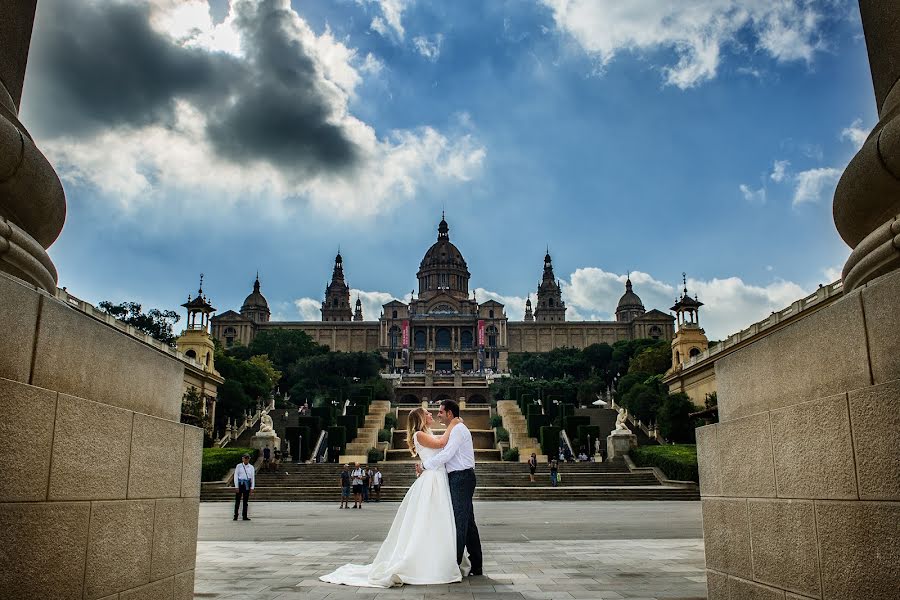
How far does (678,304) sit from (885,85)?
64.5m

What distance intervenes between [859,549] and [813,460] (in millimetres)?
626

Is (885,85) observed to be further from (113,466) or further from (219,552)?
(219,552)

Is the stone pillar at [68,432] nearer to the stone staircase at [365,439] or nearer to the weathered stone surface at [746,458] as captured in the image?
the weathered stone surface at [746,458]

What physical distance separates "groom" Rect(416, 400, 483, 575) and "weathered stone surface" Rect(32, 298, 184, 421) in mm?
3384

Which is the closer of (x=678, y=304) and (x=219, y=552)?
(x=219, y=552)

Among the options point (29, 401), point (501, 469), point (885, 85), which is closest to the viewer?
point (29, 401)

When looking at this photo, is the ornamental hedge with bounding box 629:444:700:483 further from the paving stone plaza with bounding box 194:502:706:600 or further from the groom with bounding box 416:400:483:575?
the groom with bounding box 416:400:483:575

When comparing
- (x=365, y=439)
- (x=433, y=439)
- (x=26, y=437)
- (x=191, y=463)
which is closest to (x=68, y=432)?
(x=26, y=437)

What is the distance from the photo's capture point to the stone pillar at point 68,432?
158 inches

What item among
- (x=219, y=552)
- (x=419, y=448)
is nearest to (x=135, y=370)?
(x=419, y=448)

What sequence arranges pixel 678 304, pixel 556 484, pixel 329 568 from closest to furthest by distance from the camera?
1. pixel 329 568
2. pixel 556 484
3. pixel 678 304

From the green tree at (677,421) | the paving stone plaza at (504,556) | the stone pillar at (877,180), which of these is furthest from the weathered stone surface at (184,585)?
the green tree at (677,421)

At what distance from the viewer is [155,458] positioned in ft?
18.1

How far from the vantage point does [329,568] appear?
9.66 meters
